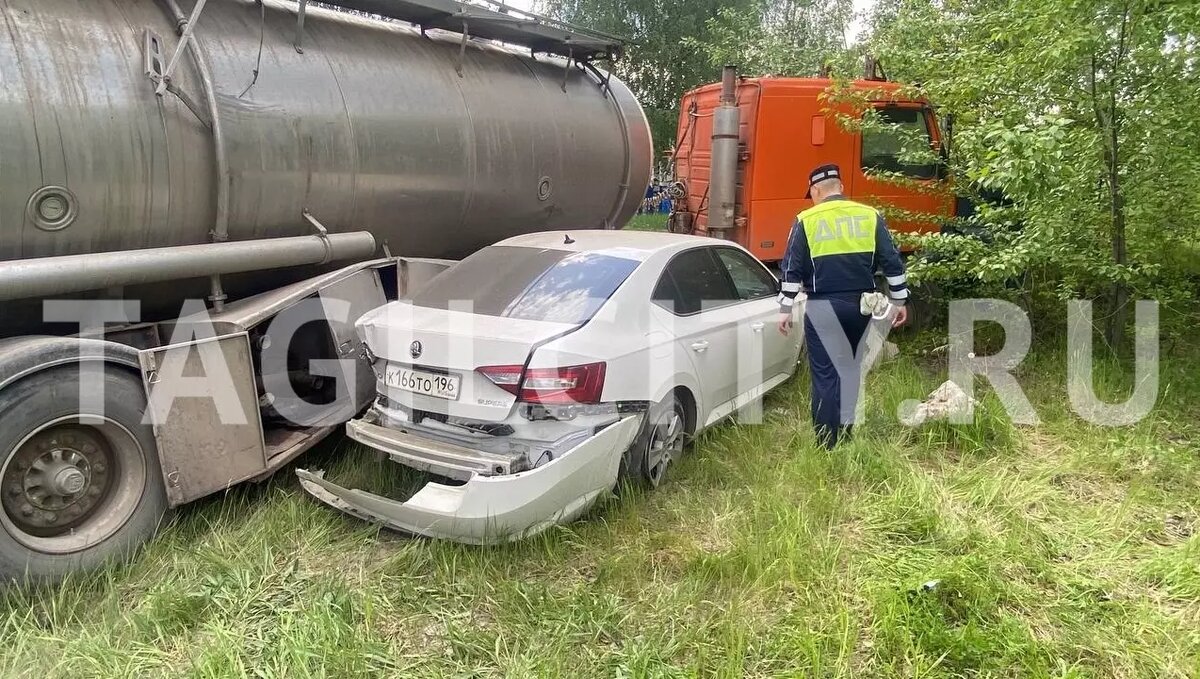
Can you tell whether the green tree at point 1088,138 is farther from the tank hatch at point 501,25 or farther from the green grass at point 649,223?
the green grass at point 649,223

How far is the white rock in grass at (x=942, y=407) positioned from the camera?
4551 mm

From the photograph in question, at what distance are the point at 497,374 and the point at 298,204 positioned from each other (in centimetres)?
181

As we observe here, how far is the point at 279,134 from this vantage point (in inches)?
157

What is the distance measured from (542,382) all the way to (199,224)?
2026 mm

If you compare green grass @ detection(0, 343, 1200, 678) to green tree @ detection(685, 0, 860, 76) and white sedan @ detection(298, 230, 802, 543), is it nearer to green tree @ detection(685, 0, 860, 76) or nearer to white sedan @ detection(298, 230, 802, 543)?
white sedan @ detection(298, 230, 802, 543)

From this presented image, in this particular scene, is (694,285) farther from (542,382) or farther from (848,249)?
(542,382)

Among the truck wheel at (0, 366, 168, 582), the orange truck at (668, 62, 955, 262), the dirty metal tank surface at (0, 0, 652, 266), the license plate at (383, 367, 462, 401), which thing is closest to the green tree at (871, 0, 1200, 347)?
the orange truck at (668, 62, 955, 262)

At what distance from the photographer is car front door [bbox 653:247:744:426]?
13.0ft

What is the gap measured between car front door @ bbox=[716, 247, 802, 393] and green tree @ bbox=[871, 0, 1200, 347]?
151cm

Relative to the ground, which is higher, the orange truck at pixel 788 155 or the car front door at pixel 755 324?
the orange truck at pixel 788 155

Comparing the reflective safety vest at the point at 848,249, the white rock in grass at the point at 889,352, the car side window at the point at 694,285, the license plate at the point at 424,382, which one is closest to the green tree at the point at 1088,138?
the white rock in grass at the point at 889,352

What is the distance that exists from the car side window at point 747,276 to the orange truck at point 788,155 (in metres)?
2.05

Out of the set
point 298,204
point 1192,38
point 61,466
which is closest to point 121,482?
point 61,466

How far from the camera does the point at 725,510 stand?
365 cm
